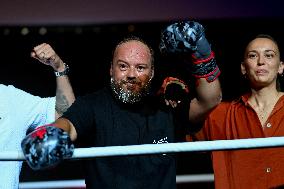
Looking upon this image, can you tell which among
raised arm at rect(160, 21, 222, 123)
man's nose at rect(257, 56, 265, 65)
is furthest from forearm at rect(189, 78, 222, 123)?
man's nose at rect(257, 56, 265, 65)

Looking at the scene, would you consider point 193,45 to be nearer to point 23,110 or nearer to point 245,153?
point 245,153

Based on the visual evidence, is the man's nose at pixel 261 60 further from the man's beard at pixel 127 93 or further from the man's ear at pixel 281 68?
the man's beard at pixel 127 93

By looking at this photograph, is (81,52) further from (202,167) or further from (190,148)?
(190,148)

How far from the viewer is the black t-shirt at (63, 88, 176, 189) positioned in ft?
4.42

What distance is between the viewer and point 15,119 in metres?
1.58

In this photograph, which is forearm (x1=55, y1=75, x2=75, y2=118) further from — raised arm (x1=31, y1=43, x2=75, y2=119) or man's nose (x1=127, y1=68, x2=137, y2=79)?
man's nose (x1=127, y1=68, x2=137, y2=79)

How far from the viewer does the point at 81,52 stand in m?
4.27

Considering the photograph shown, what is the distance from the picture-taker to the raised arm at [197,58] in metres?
1.26

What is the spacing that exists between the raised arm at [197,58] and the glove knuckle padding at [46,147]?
15.0 inches

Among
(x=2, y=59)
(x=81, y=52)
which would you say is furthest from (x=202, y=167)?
(x=2, y=59)

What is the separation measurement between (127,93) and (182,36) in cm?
27

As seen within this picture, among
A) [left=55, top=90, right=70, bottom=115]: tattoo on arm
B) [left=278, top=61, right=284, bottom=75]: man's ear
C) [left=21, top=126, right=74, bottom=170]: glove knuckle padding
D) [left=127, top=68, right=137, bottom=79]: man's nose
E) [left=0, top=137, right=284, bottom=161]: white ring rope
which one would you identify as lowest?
[left=0, top=137, right=284, bottom=161]: white ring rope

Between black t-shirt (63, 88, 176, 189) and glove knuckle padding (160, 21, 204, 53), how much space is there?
26 cm

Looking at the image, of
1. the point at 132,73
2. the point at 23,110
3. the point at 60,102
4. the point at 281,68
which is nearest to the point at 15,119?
the point at 23,110
